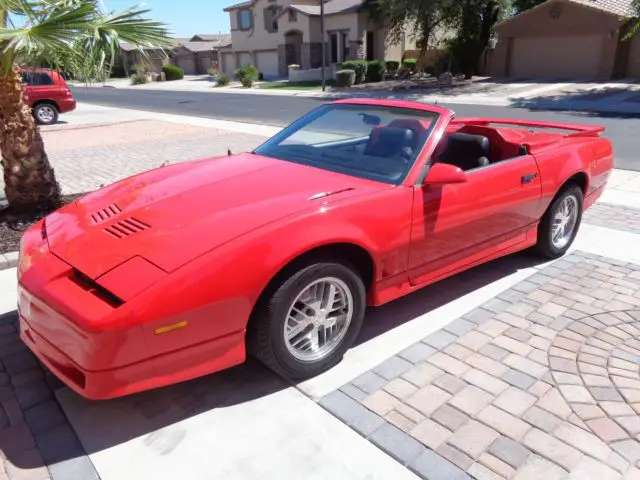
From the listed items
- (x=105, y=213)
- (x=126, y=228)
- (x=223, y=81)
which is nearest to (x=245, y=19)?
(x=223, y=81)

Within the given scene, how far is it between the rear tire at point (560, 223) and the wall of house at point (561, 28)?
2754 centimetres

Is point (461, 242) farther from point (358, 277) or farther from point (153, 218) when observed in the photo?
point (153, 218)

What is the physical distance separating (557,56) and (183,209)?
32001 mm

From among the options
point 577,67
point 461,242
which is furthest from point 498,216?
point 577,67

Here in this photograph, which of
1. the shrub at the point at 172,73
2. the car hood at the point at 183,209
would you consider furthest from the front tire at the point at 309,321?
the shrub at the point at 172,73

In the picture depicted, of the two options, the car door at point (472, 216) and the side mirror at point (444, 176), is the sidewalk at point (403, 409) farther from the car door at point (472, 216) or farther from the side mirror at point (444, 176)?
the side mirror at point (444, 176)

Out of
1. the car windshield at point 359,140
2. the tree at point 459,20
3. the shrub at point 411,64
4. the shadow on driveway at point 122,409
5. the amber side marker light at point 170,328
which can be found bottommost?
the shadow on driveway at point 122,409

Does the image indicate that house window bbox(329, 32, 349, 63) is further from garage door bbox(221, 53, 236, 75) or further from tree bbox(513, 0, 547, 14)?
garage door bbox(221, 53, 236, 75)

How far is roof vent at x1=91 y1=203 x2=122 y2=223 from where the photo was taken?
3.11 metres

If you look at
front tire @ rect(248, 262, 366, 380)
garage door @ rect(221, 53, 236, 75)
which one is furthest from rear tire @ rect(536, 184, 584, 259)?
garage door @ rect(221, 53, 236, 75)

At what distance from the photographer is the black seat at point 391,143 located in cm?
356

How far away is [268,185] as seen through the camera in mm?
3301

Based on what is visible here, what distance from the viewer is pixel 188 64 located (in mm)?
63844

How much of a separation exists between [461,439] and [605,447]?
661 mm
